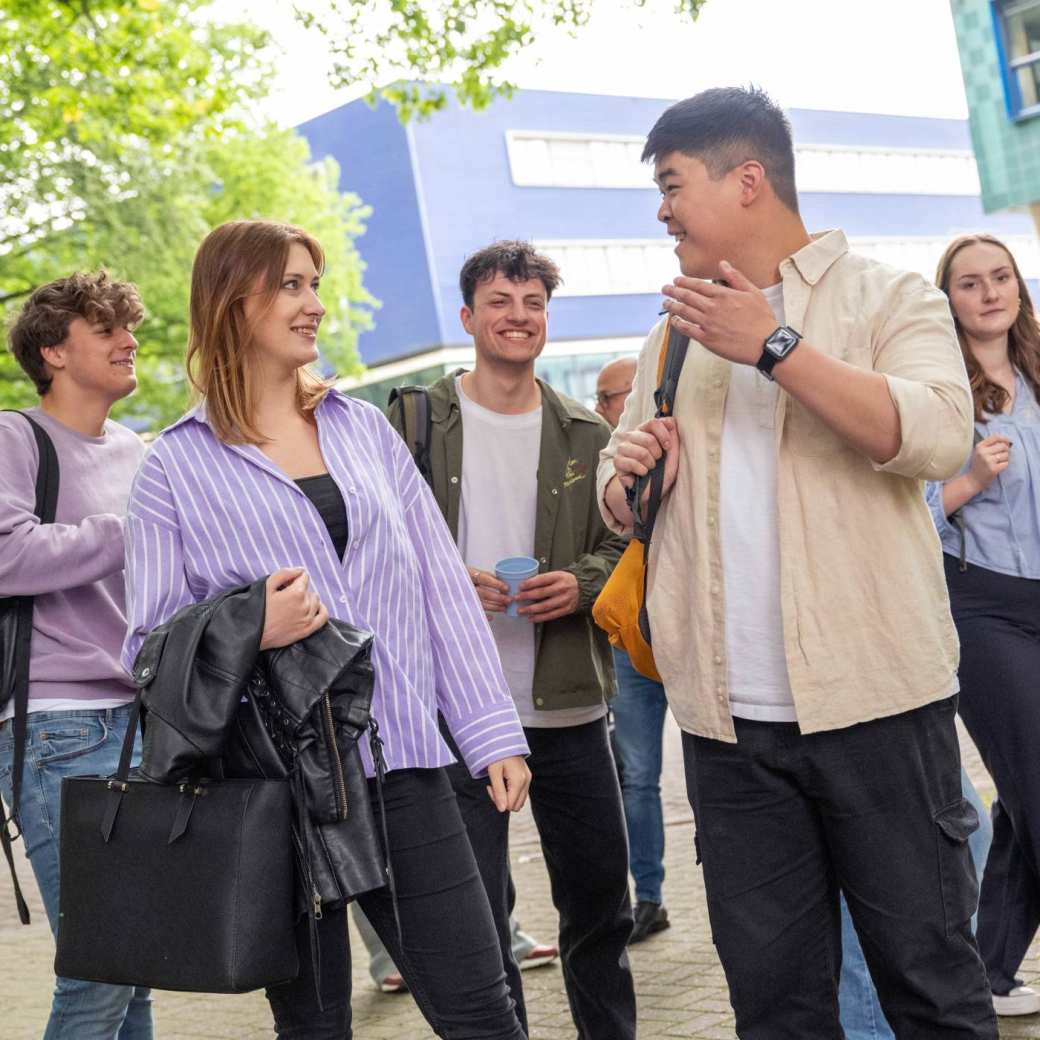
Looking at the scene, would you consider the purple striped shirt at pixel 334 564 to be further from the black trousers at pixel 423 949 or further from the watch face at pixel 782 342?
the watch face at pixel 782 342

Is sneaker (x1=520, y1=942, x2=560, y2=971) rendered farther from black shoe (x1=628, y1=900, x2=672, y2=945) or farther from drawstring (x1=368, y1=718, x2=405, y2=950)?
drawstring (x1=368, y1=718, x2=405, y2=950)

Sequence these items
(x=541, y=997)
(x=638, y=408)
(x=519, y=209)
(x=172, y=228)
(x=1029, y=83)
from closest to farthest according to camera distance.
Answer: (x=638, y=408)
(x=541, y=997)
(x=1029, y=83)
(x=172, y=228)
(x=519, y=209)

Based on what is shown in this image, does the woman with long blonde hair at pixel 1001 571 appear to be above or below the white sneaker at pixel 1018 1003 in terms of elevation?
above

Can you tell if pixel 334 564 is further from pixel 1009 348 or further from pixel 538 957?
pixel 538 957

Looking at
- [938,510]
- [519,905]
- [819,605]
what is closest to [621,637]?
[819,605]

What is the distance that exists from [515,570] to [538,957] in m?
2.49

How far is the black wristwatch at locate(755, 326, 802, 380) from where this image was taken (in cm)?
304

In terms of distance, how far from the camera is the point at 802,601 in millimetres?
3223

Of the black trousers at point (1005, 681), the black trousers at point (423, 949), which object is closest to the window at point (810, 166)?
the black trousers at point (1005, 681)

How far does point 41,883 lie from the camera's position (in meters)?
4.22

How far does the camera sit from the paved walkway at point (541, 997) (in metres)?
5.40

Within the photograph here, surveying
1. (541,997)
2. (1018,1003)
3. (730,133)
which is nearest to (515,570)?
(730,133)

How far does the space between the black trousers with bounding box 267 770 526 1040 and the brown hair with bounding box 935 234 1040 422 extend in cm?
243

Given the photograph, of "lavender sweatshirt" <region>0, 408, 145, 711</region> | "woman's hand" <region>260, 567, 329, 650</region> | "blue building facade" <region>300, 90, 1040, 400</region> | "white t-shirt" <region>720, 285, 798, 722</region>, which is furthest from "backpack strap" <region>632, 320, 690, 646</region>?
"blue building facade" <region>300, 90, 1040, 400</region>
